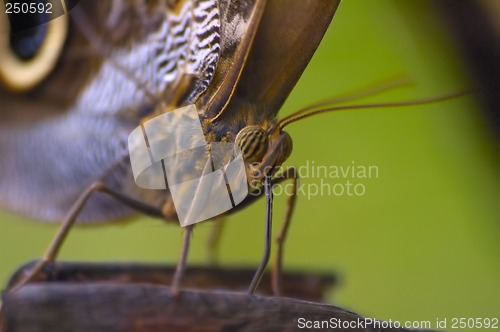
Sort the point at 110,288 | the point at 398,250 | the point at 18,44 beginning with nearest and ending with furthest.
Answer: the point at 110,288 → the point at 18,44 → the point at 398,250

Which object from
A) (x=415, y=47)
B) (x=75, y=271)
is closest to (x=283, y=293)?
(x=75, y=271)

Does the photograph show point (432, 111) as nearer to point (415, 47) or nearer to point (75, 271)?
point (415, 47)

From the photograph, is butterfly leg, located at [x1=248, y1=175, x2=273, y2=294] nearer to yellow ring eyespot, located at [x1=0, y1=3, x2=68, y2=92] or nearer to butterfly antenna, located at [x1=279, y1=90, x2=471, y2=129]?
butterfly antenna, located at [x1=279, y1=90, x2=471, y2=129]

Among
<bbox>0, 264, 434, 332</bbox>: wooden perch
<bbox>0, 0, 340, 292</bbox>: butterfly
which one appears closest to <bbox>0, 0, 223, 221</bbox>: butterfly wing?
<bbox>0, 0, 340, 292</bbox>: butterfly

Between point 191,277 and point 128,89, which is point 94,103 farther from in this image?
point 191,277

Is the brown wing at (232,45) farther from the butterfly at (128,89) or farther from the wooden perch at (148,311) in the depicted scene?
the wooden perch at (148,311)

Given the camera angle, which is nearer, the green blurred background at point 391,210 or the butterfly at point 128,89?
the butterfly at point 128,89

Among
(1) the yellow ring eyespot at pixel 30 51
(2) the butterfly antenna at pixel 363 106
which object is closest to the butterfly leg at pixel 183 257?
(2) the butterfly antenna at pixel 363 106
